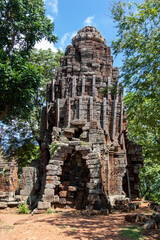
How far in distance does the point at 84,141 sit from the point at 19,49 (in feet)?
27.1

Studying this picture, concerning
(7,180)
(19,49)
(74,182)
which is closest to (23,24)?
(19,49)

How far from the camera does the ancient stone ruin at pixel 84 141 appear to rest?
39.0 feet

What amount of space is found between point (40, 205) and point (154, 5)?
10.2 metres

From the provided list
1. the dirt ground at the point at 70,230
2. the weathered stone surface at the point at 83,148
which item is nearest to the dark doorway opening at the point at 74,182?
the weathered stone surface at the point at 83,148

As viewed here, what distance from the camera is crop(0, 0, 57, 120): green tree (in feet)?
44.2

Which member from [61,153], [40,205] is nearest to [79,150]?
[61,153]

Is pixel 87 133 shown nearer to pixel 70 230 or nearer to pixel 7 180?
pixel 70 230

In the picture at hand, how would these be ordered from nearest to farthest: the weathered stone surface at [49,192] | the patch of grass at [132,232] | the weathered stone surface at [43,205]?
the patch of grass at [132,232] → the weathered stone surface at [43,205] → the weathered stone surface at [49,192]

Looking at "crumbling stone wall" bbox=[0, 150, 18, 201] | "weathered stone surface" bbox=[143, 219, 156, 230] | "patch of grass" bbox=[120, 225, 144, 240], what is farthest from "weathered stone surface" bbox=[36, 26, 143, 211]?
"crumbling stone wall" bbox=[0, 150, 18, 201]

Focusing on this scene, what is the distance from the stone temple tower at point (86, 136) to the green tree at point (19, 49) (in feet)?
8.77

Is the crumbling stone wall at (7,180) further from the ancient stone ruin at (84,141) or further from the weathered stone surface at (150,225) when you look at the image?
the weathered stone surface at (150,225)

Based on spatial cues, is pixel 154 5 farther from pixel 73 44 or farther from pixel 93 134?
pixel 73 44

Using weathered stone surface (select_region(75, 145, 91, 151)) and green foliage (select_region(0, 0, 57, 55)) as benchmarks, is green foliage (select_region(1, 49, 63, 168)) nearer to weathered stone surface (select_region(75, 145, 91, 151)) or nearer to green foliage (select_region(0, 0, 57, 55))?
green foliage (select_region(0, 0, 57, 55))

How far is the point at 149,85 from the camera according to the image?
8977 mm
